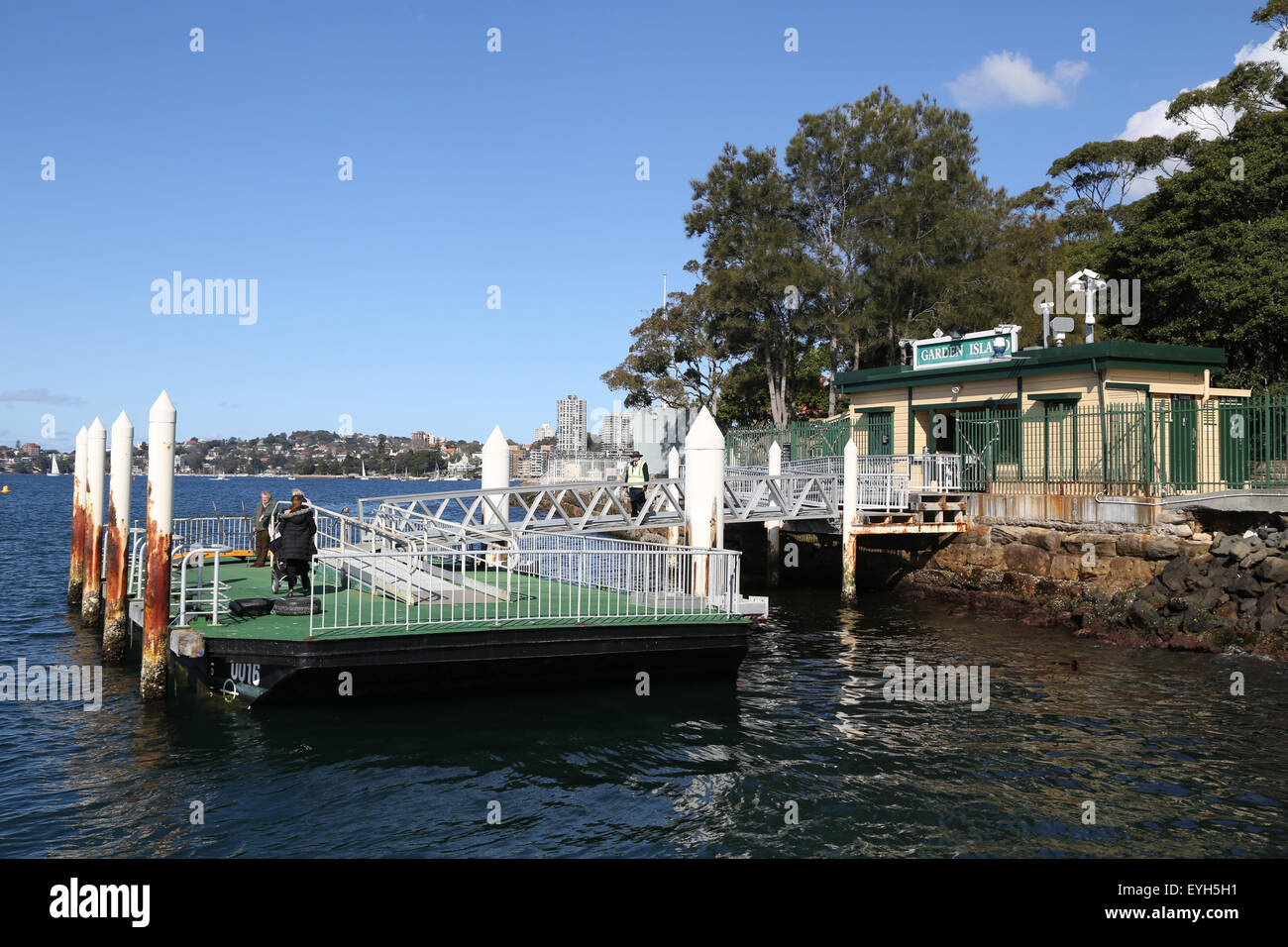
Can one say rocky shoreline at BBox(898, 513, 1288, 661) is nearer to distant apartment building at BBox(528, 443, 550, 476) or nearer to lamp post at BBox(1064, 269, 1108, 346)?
lamp post at BBox(1064, 269, 1108, 346)

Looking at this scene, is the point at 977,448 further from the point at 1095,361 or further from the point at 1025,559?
the point at 1025,559

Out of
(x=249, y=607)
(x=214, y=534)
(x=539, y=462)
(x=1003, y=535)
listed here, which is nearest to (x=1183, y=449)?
(x=1003, y=535)

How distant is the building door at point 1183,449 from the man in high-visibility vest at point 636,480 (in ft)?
42.3

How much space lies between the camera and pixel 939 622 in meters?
22.1

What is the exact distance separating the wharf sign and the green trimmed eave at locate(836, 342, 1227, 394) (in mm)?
301

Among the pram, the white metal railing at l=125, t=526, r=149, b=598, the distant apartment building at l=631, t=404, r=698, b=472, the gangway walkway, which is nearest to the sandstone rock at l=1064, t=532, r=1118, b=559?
the gangway walkway

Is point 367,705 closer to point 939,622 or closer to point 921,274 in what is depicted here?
point 939,622

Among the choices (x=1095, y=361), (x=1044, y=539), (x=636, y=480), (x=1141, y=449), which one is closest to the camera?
(x=636, y=480)

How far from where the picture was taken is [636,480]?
22.5 m

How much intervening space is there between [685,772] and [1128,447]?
56.8 feet

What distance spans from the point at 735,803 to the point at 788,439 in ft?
93.0

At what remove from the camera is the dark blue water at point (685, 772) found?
29.7 ft

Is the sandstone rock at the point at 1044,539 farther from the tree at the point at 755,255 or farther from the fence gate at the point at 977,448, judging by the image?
the tree at the point at 755,255
